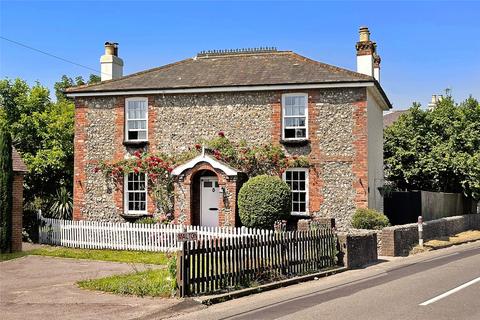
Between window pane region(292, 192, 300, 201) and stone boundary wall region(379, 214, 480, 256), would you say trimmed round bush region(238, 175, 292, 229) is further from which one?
stone boundary wall region(379, 214, 480, 256)

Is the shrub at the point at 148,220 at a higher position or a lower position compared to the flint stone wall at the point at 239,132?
lower

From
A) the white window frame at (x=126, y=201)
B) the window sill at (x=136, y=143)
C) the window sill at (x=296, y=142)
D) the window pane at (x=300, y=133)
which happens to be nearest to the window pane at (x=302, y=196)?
the window sill at (x=296, y=142)

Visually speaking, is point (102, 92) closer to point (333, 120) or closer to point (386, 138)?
point (333, 120)

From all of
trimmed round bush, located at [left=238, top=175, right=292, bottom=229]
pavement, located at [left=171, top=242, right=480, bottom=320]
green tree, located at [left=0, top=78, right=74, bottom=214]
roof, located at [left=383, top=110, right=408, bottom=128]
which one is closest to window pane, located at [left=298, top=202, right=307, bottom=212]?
trimmed round bush, located at [left=238, top=175, right=292, bottom=229]

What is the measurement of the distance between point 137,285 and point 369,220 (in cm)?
1216

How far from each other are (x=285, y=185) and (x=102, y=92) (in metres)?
9.78

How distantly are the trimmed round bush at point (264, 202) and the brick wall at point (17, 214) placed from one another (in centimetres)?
840

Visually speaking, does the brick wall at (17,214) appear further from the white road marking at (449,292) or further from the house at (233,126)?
the white road marking at (449,292)

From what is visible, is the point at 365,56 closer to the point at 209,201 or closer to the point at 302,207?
the point at 302,207

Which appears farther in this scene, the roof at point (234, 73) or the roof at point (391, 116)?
the roof at point (391, 116)

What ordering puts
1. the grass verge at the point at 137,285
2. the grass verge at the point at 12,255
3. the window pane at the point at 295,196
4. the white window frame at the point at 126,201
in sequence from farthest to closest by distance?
the white window frame at the point at 126,201, the window pane at the point at 295,196, the grass verge at the point at 12,255, the grass verge at the point at 137,285

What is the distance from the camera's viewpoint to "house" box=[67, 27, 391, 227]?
23500 millimetres

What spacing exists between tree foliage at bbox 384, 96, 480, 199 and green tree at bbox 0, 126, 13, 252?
20479 millimetres

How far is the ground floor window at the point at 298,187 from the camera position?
78.7 feet
